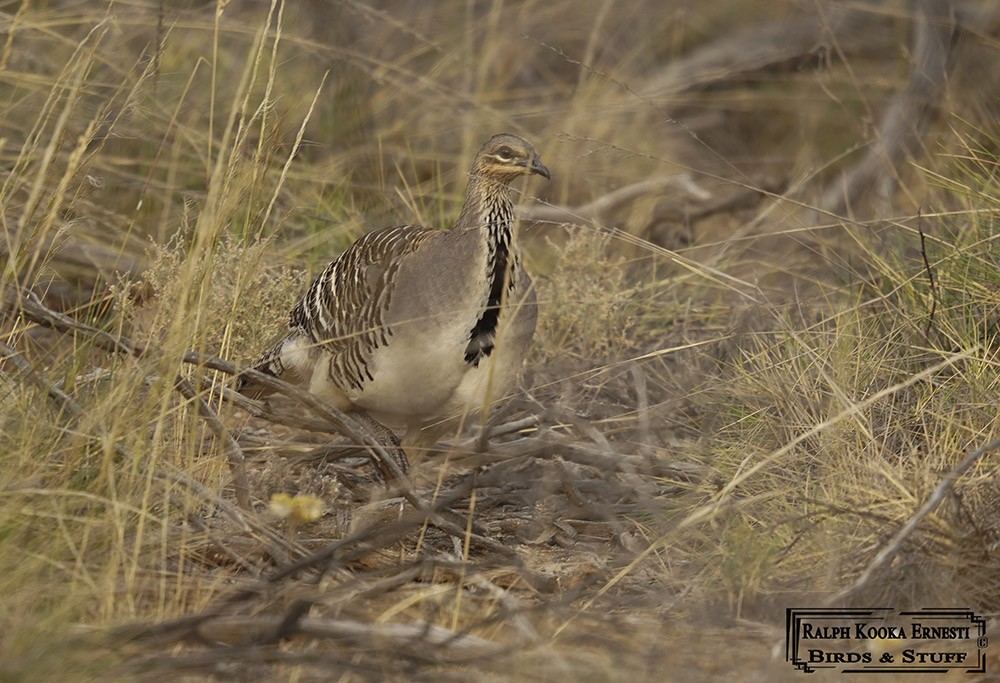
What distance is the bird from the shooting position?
167 inches

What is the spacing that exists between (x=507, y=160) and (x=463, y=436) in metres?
1.20

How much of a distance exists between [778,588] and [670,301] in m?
2.60

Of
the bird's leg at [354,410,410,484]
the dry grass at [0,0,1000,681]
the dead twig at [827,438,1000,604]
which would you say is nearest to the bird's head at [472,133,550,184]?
the dry grass at [0,0,1000,681]

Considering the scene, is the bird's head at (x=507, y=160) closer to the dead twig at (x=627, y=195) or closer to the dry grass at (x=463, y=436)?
the dry grass at (x=463, y=436)

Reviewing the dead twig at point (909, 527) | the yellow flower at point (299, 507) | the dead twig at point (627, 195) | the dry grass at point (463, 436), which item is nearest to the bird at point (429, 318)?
the dry grass at point (463, 436)

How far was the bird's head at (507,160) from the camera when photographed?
4.59 metres

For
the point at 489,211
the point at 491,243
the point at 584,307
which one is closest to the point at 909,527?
the point at 491,243

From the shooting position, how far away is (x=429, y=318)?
4.25 m

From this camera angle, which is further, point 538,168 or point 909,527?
point 538,168

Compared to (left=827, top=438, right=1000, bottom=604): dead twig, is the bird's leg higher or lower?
higher

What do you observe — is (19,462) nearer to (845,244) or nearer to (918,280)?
(918,280)

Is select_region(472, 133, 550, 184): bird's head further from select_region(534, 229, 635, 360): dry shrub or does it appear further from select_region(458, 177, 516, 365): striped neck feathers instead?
select_region(534, 229, 635, 360): dry shrub

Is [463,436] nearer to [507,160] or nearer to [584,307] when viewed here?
[584,307]

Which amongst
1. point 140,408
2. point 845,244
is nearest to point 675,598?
point 140,408
